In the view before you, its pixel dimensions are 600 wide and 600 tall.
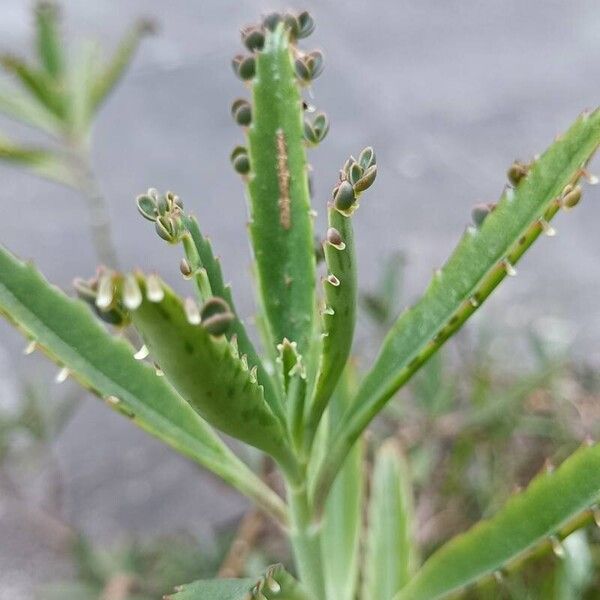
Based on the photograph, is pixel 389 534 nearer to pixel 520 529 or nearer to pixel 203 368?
pixel 520 529

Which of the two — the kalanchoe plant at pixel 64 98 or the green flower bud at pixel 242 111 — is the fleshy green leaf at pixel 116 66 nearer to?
the kalanchoe plant at pixel 64 98

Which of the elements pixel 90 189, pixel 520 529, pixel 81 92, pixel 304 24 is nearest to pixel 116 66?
pixel 81 92

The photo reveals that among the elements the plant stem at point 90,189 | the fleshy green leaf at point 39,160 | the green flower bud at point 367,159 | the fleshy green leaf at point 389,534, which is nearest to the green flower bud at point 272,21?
the green flower bud at point 367,159

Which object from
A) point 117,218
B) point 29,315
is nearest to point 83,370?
point 29,315

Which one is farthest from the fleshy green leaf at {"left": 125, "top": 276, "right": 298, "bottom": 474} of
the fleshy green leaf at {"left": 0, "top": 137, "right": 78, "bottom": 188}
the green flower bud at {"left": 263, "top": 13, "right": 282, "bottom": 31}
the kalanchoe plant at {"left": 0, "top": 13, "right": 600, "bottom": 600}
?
the fleshy green leaf at {"left": 0, "top": 137, "right": 78, "bottom": 188}

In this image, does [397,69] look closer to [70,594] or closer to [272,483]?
[272,483]

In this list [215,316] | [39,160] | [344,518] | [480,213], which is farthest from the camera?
[39,160]

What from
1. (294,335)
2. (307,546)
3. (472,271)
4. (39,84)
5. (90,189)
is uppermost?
(472,271)
